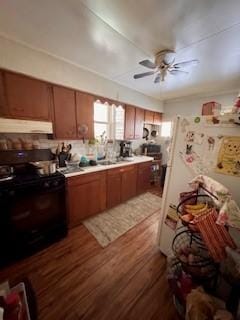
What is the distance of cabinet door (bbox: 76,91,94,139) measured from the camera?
2.36 m

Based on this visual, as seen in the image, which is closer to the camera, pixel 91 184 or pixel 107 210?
pixel 91 184

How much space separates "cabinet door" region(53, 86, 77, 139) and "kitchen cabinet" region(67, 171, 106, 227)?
0.75m

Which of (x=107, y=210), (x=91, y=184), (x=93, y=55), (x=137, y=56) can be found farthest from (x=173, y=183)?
(x=93, y=55)

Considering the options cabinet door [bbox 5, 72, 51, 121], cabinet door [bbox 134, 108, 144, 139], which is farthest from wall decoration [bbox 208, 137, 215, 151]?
cabinet door [bbox 134, 108, 144, 139]

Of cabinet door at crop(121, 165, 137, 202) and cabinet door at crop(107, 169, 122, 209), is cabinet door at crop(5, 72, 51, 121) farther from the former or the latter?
cabinet door at crop(121, 165, 137, 202)

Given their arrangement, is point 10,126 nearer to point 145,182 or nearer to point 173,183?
point 173,183

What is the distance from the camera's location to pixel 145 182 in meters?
3.53

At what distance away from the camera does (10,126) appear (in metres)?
1.72

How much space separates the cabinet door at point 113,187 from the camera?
264 cm

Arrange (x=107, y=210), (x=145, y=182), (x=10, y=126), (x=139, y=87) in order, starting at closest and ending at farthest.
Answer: (x=10, y=126)
(x=107, y=210)
(x=139, y=87)
(x=145, y=182)

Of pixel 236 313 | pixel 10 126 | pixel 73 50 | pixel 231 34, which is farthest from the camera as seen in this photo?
pixel 73 50

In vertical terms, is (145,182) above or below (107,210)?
above

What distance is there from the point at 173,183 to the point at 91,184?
1.32 metres

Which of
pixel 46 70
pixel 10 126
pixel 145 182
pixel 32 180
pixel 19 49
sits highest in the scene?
pixel 19 49
